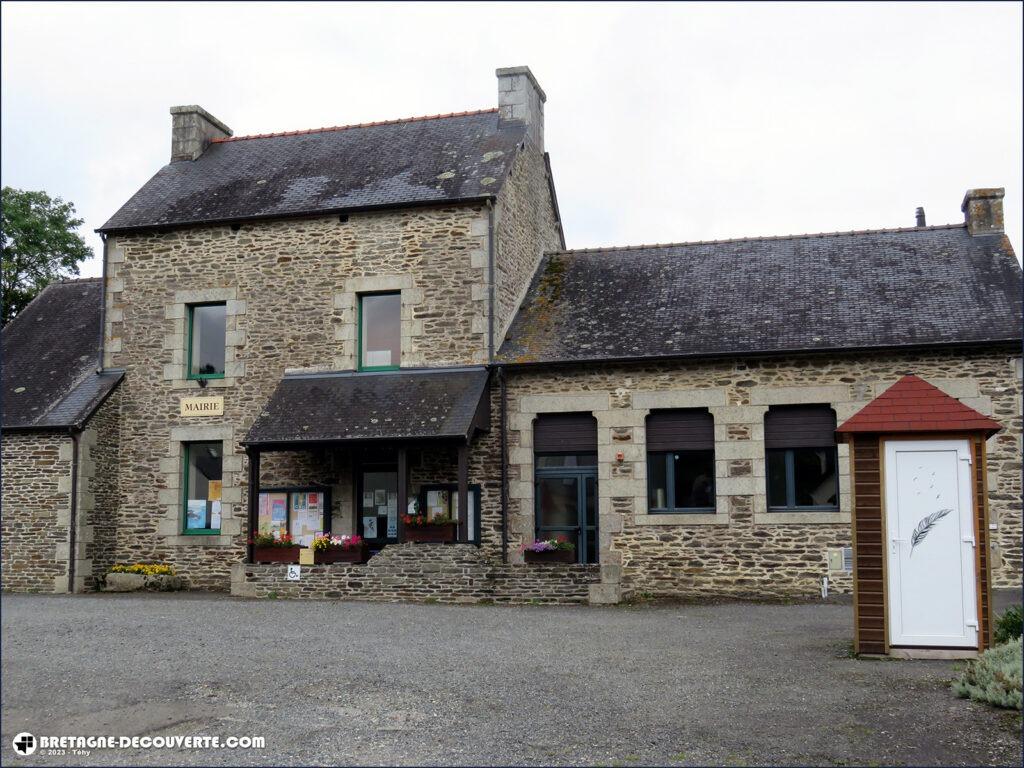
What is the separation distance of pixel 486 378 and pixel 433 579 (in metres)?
3.30

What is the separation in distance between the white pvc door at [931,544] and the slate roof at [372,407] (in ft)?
24.2

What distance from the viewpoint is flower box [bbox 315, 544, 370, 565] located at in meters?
15.9

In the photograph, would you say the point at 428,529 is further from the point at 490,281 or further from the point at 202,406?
the point at 202,406

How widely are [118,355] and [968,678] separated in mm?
15000

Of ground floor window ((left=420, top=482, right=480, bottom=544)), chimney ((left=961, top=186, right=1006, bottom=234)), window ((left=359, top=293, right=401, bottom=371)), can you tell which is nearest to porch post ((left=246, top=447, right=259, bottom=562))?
window ((left=359, top=293, right=401, bottom=371))

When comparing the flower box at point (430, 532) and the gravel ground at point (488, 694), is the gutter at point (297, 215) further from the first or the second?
the gravel ground at point (488, 694)

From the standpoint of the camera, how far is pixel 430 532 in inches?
624

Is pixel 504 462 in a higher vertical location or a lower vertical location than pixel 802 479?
higher

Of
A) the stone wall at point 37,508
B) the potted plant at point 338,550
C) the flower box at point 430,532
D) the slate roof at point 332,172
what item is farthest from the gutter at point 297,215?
the potted plant at point 338,550

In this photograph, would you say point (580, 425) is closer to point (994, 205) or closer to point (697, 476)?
point (697, 476)

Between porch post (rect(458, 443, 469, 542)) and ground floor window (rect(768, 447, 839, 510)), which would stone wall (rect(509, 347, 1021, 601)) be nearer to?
ground floor window (rect(768, 447, 839, 510))

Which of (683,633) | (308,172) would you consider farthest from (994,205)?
(308,172)

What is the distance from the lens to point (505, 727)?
665 cm

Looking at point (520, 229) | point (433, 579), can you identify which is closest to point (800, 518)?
point (433, 579)
